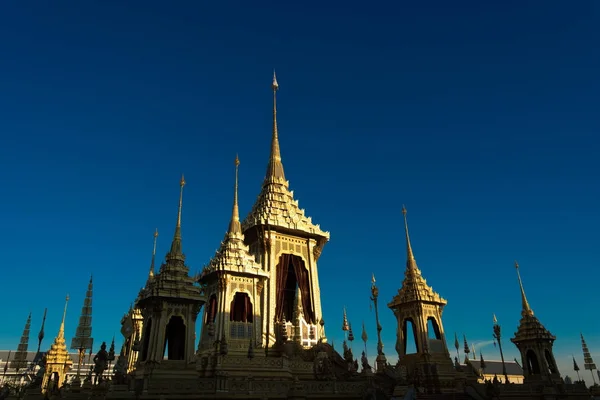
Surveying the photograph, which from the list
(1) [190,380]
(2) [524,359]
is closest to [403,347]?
(2) [524,359]

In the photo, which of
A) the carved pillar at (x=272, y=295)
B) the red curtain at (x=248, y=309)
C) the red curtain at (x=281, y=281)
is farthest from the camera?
the red curtain at (x=281, y=281)

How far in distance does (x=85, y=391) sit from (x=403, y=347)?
30.4 meters

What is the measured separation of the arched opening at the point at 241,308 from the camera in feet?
120

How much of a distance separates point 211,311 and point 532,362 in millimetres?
37039

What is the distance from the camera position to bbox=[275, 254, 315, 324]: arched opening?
136ft

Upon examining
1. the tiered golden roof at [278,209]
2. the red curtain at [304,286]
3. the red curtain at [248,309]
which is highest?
the tiered golden roof at [278,209]

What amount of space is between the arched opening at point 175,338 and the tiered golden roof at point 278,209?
42.9ft

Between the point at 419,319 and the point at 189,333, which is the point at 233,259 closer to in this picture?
the point at 189,333

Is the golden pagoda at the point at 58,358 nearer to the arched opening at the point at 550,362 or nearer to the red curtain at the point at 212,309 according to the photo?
the red curtain at the point at 212,309

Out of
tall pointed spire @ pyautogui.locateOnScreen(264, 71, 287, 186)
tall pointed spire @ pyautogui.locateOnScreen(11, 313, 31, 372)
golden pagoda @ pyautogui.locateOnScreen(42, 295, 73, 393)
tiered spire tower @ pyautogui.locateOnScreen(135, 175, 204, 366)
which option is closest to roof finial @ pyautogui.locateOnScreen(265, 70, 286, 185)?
tall pointed spire @ pyautogui.locateOnScreen(264, 71, 287, 186)

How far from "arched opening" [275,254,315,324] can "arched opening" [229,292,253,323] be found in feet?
12.4

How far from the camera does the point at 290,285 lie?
150ft

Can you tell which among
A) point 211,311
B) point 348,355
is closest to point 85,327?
point 211,311

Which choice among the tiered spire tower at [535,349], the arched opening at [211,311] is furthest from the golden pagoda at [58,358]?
the tiered spire tower at [535,349]
